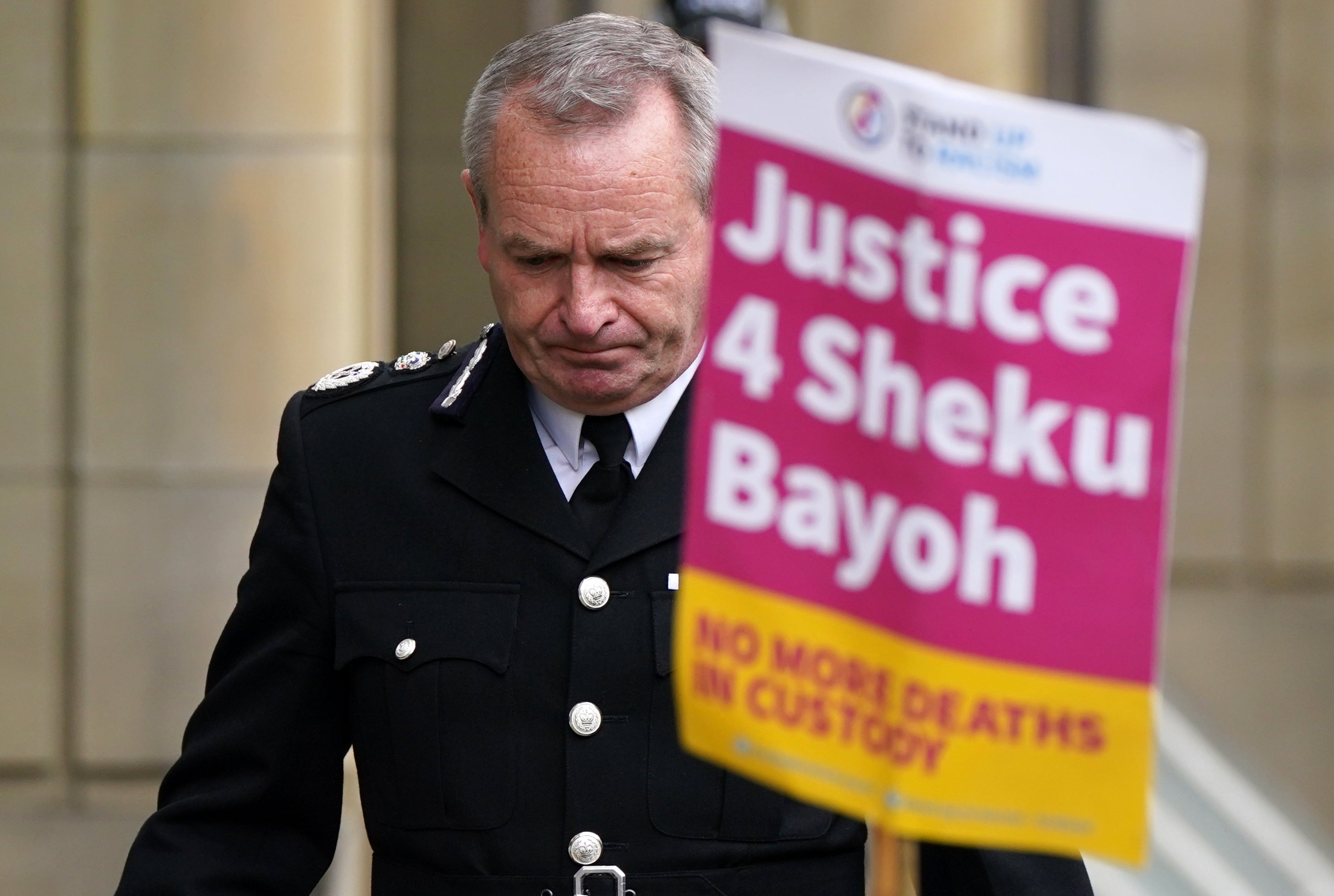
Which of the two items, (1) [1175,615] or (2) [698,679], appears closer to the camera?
(2) [698,679]

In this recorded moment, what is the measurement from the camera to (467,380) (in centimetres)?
250

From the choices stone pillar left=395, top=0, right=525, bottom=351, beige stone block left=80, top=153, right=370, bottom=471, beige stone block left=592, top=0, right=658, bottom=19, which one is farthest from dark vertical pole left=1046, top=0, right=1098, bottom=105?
beige stone block left=80, top=153, right=370, bottom=471

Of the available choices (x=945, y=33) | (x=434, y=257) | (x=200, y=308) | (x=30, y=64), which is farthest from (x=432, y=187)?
(x=945, y=33)

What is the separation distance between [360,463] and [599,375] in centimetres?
39

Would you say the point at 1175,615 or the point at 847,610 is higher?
the point at 847,610

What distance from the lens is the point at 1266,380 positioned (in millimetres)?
7973

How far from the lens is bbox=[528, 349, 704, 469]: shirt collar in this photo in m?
2.36

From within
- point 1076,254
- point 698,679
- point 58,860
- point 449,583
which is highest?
point 1076,254

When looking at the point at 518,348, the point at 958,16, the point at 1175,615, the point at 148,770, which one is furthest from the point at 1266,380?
the point at 518,348

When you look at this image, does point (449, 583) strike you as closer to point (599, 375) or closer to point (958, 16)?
point (599, 375)

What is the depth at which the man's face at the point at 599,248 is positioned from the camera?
86.3 inches

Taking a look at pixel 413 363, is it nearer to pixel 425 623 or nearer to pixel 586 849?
pixel 425 623

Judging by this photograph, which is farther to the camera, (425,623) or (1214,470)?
(1214,470)

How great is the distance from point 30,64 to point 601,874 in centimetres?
503
